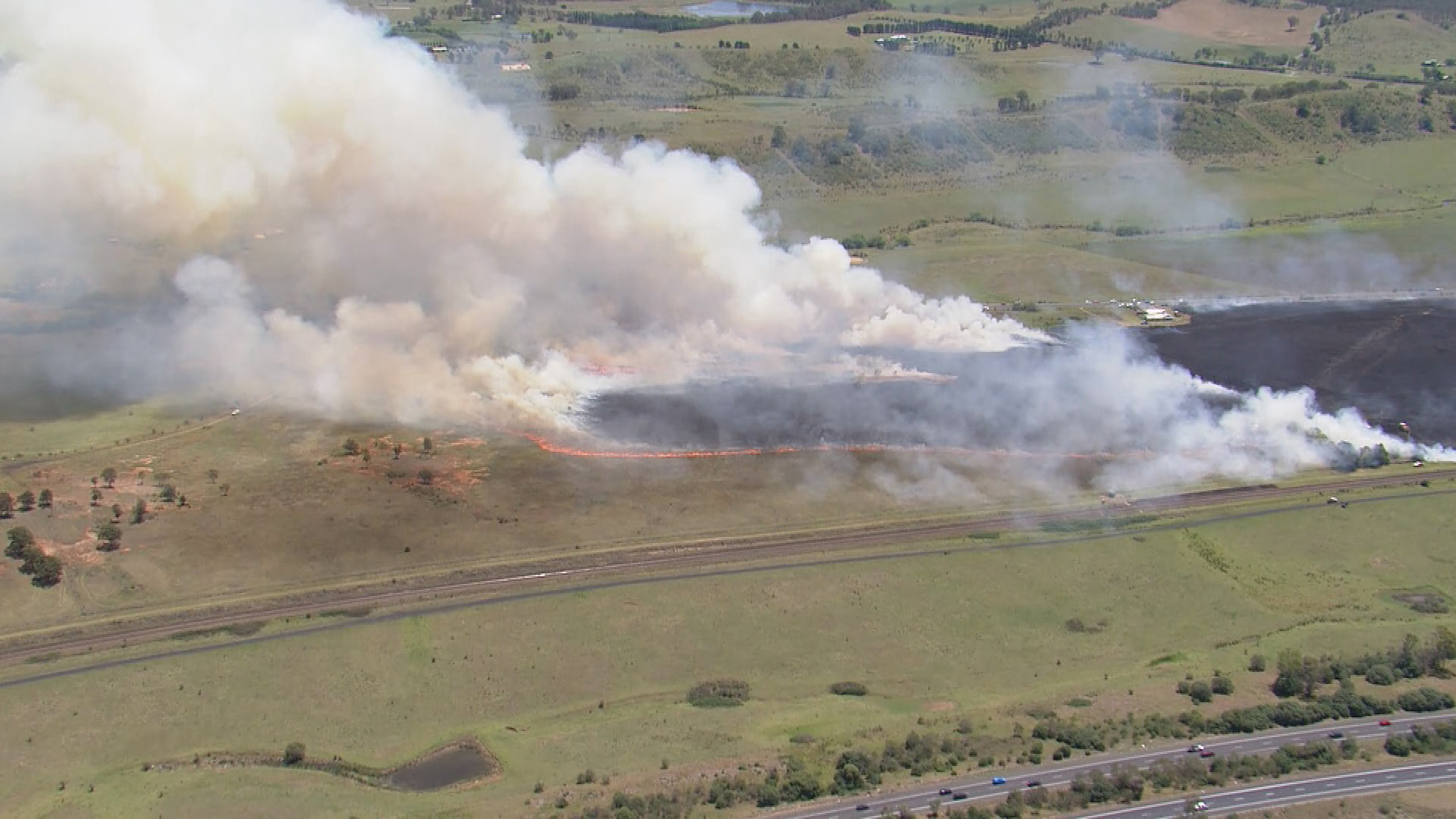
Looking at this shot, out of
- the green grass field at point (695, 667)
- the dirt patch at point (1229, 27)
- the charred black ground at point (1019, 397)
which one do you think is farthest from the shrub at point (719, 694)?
the dirt patch at point (1229, 27)

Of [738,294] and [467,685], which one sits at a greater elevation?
[738,294]

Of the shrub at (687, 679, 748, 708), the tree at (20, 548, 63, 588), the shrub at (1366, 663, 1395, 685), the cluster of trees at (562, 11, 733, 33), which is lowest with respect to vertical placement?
the shrub at (1366, 663, 1395, 685)

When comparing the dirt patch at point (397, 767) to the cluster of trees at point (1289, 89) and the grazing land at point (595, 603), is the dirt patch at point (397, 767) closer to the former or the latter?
the grazing land at point (595, 603)

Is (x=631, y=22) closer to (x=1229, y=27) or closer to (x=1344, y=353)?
(x=1229, y=27)

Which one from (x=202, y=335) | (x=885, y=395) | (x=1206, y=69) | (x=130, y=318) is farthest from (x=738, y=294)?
(x=1206, y=69)

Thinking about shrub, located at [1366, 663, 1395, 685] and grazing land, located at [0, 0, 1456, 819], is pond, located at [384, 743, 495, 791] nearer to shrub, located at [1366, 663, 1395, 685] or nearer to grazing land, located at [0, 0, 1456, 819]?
grazing land, located at [0, 0, 1456, 819]

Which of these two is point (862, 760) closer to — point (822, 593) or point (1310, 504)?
point (822, 593)

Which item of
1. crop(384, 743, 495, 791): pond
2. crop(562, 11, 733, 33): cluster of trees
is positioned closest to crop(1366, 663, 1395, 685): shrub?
crop(384, 743, 495, 791): pond
